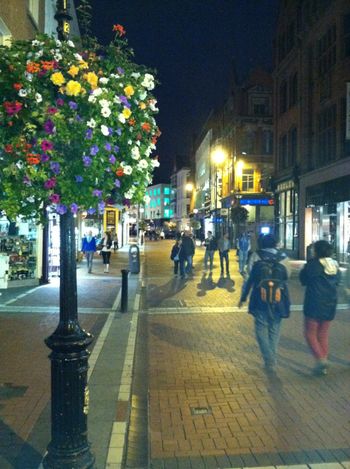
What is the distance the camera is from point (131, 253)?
20.4 metres

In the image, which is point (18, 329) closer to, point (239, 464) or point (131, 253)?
point (239, 464)

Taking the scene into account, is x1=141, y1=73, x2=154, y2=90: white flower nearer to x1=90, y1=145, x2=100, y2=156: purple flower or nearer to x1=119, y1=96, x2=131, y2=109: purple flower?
x1=119, y1=96, x2=131, y2=109: purple flower

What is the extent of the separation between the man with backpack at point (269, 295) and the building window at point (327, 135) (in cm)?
1770

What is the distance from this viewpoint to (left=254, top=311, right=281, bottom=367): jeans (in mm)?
6570

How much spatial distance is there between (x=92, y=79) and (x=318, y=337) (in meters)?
4.70

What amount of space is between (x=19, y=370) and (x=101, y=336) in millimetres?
2256

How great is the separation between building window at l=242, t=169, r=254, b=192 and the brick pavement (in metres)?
36.4

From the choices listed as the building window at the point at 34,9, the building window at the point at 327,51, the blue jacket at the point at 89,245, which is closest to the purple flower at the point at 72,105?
the building window at the point at 34,9

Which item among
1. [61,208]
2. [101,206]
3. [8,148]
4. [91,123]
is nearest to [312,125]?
[101,206]

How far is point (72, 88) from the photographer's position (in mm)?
3500

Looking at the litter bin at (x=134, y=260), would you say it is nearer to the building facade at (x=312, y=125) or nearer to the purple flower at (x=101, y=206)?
the building facade at (x=312, y=125)

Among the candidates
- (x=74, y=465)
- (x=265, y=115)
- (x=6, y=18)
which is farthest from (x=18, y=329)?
(x=265, y=115)

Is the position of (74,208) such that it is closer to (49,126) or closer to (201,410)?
(49,126)

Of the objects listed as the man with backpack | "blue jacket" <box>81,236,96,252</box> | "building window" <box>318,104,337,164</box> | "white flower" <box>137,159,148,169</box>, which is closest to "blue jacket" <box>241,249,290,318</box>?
the man with backpack
